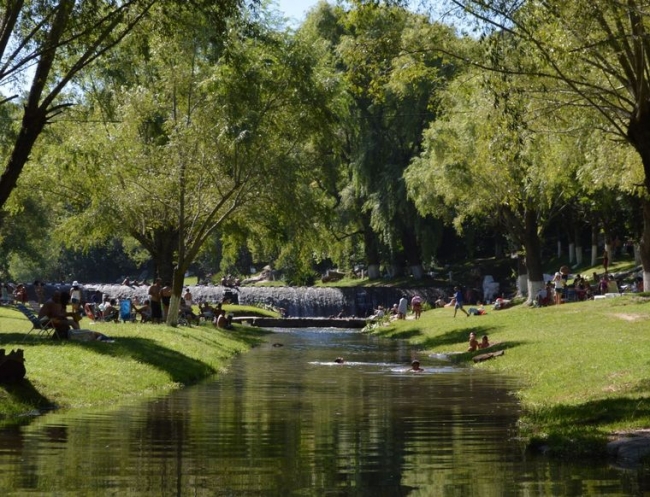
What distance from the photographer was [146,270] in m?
128

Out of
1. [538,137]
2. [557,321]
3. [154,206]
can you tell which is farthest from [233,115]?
[557,321]

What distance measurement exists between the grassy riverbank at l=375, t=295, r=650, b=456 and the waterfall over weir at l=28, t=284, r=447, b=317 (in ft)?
41.8

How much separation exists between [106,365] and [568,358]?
474 inches

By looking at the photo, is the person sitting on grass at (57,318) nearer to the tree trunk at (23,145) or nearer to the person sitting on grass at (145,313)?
the tree trunk at (23,145)

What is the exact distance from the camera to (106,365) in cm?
2550

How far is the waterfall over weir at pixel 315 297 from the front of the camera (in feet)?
238

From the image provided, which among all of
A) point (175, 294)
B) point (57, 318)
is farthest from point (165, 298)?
point (57, 318)

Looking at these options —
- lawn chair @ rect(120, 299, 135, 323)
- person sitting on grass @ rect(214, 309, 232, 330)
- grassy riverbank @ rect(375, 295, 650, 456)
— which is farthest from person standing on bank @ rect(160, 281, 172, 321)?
grassy riverbank @ rect(375, 295, 650, 456)

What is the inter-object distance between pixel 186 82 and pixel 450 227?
43.2 m

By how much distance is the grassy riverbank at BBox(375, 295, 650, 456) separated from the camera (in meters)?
16.2

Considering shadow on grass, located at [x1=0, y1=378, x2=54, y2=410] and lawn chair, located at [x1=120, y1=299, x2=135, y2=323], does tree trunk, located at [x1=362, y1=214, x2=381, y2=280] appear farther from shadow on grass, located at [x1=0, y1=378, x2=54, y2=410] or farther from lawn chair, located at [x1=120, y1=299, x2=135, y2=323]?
shadow on grass, located at [x1=0, y1=378, x2=54, y2=410]

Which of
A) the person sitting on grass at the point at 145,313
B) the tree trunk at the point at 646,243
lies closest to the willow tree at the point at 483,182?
the tree trunk at the point at 646,243

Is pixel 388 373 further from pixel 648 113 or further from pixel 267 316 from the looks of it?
pixel 267 316

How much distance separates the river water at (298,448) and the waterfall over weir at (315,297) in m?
46.1
